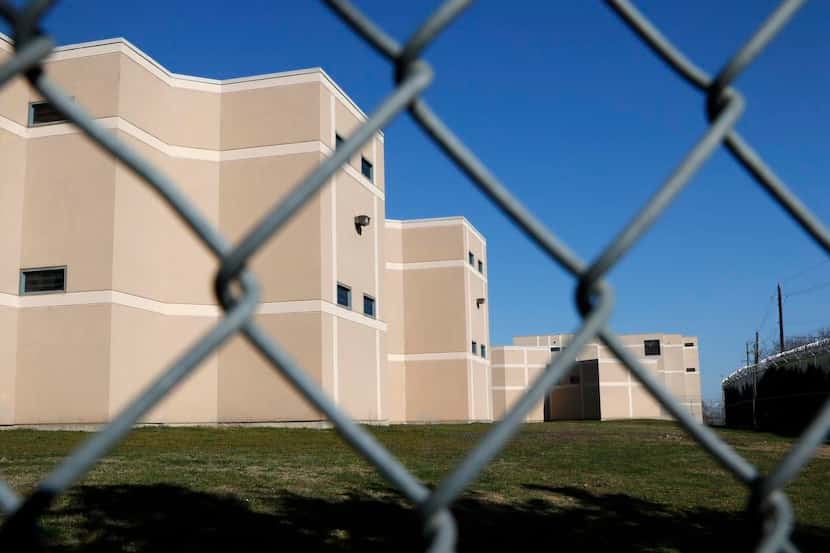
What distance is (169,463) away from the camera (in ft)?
32.9

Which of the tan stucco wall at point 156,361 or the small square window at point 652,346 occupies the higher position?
the small square window at point 652,346

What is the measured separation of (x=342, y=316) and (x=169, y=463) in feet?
46.2

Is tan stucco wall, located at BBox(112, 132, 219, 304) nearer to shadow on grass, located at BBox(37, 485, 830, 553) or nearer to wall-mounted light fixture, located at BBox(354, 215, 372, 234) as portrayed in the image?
wall-mounted light fixture, located at BBox(354, 215, 372, 234)

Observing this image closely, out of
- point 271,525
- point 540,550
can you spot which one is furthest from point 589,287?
point 271,525

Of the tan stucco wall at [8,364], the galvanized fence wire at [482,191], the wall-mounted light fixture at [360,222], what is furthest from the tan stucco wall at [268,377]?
the galvanized fence wire at [482,191]

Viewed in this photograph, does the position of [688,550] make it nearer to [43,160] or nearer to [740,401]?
[43,160]

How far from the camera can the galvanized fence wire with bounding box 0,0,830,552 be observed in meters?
0.78

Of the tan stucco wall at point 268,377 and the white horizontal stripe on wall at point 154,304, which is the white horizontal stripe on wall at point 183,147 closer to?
the white horizontal stripe on wall at point 154,304

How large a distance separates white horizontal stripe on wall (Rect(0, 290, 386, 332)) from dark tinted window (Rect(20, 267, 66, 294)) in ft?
0.64

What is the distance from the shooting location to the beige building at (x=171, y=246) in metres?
19.1

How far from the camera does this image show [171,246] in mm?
21500

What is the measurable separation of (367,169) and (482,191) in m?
26.8

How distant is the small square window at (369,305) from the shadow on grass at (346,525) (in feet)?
60.5

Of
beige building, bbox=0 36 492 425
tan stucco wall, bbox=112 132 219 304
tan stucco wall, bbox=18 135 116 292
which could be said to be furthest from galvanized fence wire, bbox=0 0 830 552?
tan stucco wall, bbox=18 135 116 292
